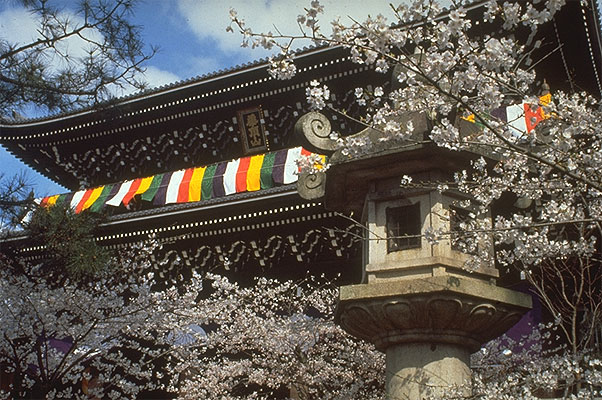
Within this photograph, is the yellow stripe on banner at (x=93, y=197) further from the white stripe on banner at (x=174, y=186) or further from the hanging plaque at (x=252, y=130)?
the hanging plaque at (x=252, y=130)

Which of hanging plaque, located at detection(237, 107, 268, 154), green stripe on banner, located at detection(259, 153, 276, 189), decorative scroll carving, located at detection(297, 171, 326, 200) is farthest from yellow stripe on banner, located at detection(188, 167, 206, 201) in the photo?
decorative scroll carving, located at detection(297, 171, 326, 200)

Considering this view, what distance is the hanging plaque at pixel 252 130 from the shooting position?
14992mm

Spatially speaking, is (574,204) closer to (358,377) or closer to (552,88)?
(358,377)

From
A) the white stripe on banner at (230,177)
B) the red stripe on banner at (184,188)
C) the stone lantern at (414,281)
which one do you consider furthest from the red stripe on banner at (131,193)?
the stone lantern at (414,281)

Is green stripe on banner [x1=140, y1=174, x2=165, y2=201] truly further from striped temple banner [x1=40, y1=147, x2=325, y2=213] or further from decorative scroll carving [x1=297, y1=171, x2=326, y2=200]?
decorative scroll carving [x1=297, y1=171, x2=326, y2=200]

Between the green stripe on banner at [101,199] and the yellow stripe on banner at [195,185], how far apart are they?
2.34 metres

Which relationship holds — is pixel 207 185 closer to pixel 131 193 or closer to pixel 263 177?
pixel 263 177

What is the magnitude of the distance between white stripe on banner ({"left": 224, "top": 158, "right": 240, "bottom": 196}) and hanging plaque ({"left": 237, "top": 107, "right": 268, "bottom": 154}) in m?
0.64

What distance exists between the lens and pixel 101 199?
15930 mm

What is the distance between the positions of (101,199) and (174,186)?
7.33 ft

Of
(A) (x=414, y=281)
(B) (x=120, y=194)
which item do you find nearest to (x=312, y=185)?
(A) (x=414, y=281)

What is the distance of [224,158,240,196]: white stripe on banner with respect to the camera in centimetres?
1417

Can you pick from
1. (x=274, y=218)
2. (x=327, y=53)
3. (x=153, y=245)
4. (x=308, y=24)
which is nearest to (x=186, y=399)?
(x=153, y=245)

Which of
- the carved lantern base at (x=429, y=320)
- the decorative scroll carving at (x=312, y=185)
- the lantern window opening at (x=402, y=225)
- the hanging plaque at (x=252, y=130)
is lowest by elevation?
the carved lantern base at (x=429, y=320)
